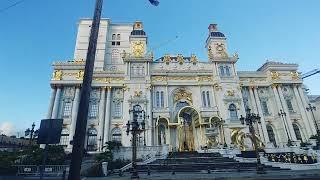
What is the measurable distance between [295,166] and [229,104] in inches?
723

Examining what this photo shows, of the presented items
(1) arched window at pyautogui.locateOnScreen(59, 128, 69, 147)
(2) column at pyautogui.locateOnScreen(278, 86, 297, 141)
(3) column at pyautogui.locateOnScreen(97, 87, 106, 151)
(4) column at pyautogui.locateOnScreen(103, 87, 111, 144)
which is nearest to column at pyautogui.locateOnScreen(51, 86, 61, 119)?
(1) arched window at pyautogui.locateOnScreen(59, 128, 69, 147)

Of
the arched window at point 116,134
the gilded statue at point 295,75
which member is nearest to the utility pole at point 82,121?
the arched window at point 116,134

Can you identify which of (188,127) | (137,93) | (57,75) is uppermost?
(57,75)

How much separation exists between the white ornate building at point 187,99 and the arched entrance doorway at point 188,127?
15cm

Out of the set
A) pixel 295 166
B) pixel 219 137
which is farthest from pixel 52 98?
pixel 295 166

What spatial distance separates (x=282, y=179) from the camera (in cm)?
1124

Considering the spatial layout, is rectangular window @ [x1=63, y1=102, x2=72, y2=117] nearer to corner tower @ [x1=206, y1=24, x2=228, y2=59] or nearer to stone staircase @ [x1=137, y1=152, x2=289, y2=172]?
stone staircase @ [x1=137, y1=152, x2=289, y2=172]

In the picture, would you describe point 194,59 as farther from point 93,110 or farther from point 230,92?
point 93,110

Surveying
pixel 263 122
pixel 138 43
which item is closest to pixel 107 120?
pixel 138 43

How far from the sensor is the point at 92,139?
34500 mm

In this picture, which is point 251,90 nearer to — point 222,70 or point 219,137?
point 222,70

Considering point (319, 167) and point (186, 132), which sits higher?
point (186, 132)

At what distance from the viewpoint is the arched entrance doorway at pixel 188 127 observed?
34906 mm

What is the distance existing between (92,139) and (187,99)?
1624 cm
